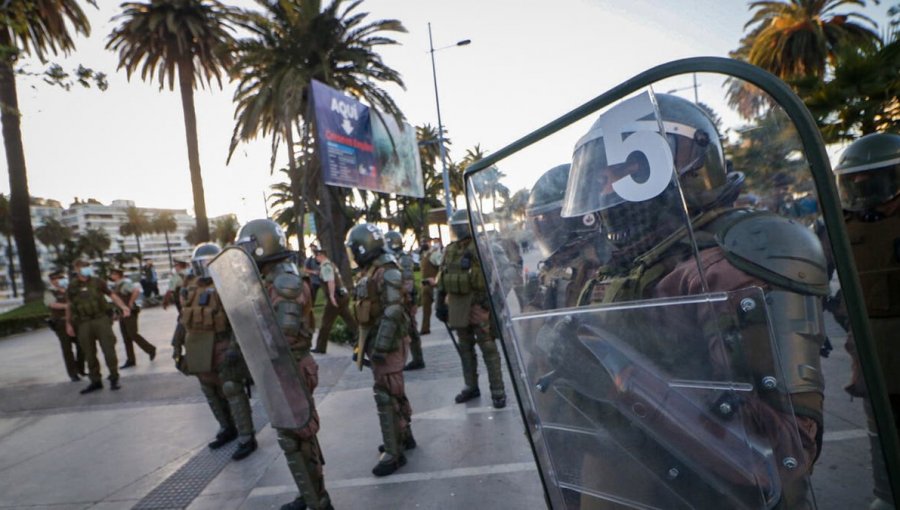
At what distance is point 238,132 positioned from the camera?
1397 cm

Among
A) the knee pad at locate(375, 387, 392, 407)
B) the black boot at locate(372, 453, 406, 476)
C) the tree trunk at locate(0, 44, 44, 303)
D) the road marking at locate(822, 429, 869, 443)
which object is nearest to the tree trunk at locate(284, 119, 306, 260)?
the tree trunk at locate(0, 44, 44, 303)

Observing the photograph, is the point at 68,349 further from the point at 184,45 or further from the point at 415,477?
the point at 184,45

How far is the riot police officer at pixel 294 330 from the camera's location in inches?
107

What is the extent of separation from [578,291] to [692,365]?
258 millimetres

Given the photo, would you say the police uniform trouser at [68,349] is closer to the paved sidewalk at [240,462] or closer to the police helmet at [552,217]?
the paved sidewalk at [240,462]

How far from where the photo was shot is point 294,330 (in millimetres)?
2990

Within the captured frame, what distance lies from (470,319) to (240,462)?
7.44 feet

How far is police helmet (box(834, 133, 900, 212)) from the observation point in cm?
228

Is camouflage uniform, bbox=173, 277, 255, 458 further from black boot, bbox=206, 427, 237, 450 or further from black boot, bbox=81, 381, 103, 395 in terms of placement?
black boot, bbox=81, 381, 103, 395

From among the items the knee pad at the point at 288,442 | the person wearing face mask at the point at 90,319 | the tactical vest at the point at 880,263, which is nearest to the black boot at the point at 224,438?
the knee pad at the point at 288,442

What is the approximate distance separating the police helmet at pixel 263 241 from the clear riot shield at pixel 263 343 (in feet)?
2.10

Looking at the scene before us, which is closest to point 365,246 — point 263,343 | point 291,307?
point 291,307

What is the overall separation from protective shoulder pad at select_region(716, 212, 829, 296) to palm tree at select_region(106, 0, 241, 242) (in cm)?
1597

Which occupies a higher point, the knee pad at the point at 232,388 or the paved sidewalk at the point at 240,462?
the knee pad at the point at 232,388
